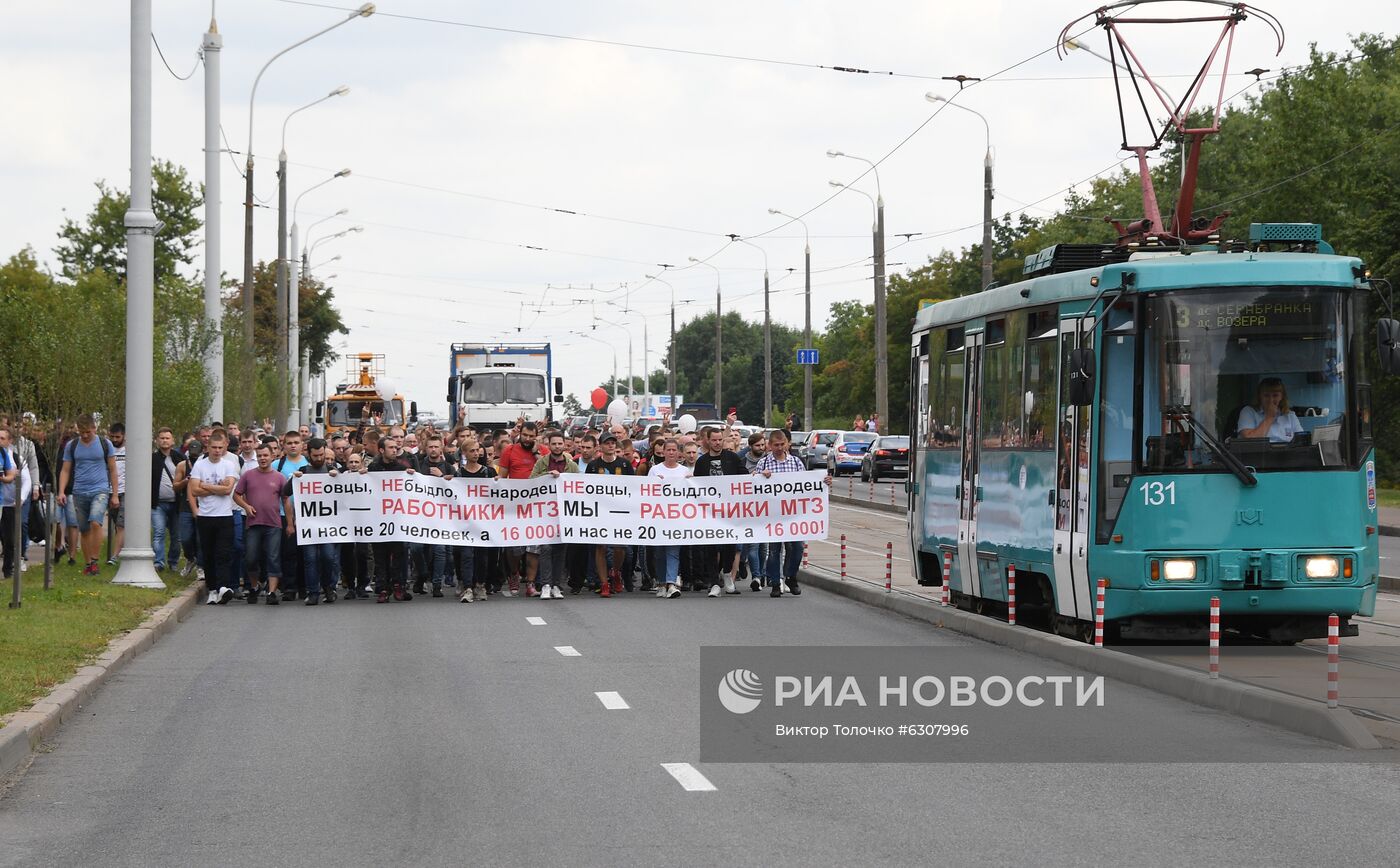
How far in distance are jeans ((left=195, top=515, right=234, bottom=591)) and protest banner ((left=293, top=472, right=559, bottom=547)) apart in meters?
0.77

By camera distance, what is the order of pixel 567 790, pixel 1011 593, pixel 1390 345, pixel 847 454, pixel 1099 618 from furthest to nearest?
1. pixel 847 454
2. pixel 1011 593
3. pixel 1099 618
4. pixel 1390 345
5. pixel 567 790

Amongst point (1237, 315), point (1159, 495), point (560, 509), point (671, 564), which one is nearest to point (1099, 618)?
point (1159, 495)

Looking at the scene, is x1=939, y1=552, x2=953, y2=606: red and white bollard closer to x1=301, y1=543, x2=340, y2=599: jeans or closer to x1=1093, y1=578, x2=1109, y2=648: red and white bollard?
x1=1093, y1=578, x2=1109, y2=648: red and white bollard

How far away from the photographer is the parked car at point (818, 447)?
64562 millimetres

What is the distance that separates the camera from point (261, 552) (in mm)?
21016

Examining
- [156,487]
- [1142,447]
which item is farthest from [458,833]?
[156,487]

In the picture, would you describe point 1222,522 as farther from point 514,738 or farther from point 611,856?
point 611,856

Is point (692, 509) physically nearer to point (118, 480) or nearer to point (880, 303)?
point (118, 480)

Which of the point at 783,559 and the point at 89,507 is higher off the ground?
the point at 89,507

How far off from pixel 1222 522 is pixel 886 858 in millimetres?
7816

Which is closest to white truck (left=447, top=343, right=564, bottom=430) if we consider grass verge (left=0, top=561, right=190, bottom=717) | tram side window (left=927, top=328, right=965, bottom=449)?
grass verge (left=0, top=561, right=190, bottom=717)

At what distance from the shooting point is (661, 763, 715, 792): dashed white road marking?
9.07 m

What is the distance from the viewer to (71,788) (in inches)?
365

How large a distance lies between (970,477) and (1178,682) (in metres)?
5.97
